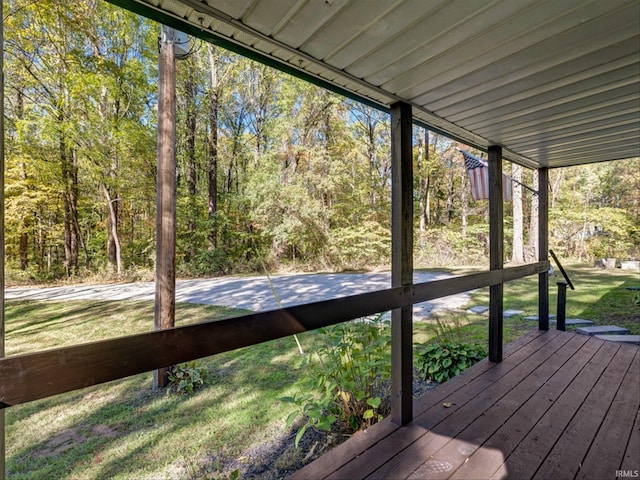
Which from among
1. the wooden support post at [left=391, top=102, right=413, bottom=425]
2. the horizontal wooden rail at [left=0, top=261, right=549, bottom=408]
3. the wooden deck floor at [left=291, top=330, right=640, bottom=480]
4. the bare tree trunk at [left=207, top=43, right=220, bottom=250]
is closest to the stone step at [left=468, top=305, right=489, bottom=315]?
the wooden deck floor at [left=291, top=330, right=640, bottom=480]

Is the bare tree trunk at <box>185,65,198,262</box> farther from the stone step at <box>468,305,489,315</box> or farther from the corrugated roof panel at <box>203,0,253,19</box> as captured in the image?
the corrugated roof panel at <box>203,0,253,19</box>

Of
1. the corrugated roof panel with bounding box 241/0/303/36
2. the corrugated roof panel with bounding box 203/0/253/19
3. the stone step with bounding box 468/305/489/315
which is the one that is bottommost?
the stone step with bounding box 468/305/489/315

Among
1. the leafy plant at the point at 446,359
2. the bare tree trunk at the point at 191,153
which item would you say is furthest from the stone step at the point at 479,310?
the bare tree trunk at the point at 191,153

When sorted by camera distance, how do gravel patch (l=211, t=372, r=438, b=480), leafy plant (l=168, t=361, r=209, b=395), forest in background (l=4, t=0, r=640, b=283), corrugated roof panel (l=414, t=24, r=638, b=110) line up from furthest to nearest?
forest in background (l=4, t=0, r=640, b=283), leafy plant (l=168, t=361, r=209, b=395), gravel patch (l=211, t=372, r=438, b=480), corrugated roof panel (l=414, t=24, r=638, b=110)

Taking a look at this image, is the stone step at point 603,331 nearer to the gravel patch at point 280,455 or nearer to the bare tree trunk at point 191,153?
the gravel patch at point 280,455

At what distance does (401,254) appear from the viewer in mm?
2113

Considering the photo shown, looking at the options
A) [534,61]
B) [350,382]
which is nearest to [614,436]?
[350,382]

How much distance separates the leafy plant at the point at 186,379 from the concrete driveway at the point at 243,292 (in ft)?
7.52

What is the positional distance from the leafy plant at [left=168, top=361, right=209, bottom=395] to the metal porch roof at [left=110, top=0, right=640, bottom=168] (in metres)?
3.10

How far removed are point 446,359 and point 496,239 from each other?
126 centimetres

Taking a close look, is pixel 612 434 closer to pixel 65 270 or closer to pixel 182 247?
pixel 182 247

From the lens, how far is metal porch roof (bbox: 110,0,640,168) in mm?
1218

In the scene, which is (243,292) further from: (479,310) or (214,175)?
(214,175)

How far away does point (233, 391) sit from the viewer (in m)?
3.23
